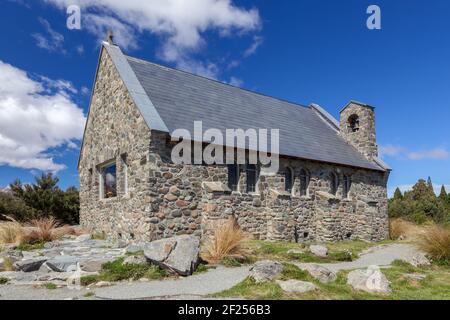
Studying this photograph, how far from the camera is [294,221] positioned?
16.1 metres

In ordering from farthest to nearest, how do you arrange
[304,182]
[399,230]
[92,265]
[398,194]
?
1. [398,194]
2. [399,230]
3. [304,182]
4. [92,265]

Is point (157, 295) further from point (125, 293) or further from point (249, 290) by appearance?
point (249, 290)

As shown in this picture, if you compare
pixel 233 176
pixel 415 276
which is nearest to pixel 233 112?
pixel 233 176

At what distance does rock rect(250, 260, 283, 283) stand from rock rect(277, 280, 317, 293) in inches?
17.4

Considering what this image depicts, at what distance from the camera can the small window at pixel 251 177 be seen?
603 inches

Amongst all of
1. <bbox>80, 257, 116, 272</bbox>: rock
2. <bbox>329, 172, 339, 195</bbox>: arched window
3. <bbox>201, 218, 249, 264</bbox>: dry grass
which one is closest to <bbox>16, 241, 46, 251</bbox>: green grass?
<bbox>80, 257, 116, 272</bbox>: rock

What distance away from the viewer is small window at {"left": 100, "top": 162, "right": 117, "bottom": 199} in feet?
51.0

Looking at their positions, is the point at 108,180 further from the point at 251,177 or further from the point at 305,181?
the point at 305,181

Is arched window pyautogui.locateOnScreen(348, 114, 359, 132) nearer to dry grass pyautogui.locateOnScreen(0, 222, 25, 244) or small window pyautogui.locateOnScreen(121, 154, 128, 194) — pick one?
small window pyautogui.locateOnScreen(121, 154, 128, 194)

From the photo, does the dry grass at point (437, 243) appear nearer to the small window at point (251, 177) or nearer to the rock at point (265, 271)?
the rock at point (265, 271)

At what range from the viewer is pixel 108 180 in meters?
16.2

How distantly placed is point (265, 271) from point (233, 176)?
7.39 metres

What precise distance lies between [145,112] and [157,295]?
7.52 meters

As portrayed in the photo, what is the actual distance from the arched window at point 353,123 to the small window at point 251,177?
30.1 ft
